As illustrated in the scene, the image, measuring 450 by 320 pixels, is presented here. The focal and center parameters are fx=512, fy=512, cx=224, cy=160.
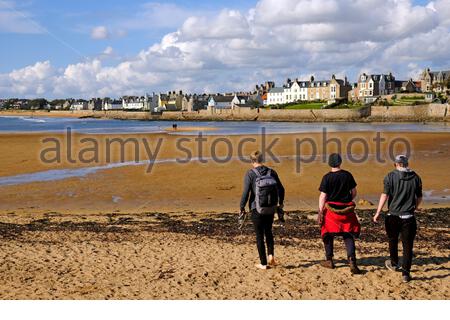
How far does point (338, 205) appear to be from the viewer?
678cm

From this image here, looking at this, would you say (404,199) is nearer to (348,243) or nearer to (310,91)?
(348,243)

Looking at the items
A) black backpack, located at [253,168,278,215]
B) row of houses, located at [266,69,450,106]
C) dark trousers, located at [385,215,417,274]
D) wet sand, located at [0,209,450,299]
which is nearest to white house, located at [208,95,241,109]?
row of houses, located at [266,69,450,106]

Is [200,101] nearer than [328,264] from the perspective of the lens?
No

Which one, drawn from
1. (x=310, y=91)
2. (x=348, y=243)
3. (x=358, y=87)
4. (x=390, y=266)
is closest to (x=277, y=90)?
(x=310, y=91)

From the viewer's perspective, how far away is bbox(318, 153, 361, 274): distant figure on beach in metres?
6.71

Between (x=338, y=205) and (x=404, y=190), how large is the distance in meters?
0.85

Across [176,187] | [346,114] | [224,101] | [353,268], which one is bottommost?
[176,187]

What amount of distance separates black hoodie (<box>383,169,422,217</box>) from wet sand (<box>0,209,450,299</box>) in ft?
3.14

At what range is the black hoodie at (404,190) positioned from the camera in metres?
6.49

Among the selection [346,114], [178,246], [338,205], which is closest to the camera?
[338,205]

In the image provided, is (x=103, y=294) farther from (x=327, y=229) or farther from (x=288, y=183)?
(x=288, y=183)

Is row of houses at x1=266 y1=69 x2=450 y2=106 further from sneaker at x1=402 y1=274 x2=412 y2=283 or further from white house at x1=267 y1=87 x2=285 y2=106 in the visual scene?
sneaker at x1=402 y1=274 x2=412 y2=283

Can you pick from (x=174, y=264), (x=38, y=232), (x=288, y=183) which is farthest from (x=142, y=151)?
(x=174, y=264)

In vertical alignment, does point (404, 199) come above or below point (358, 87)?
below
